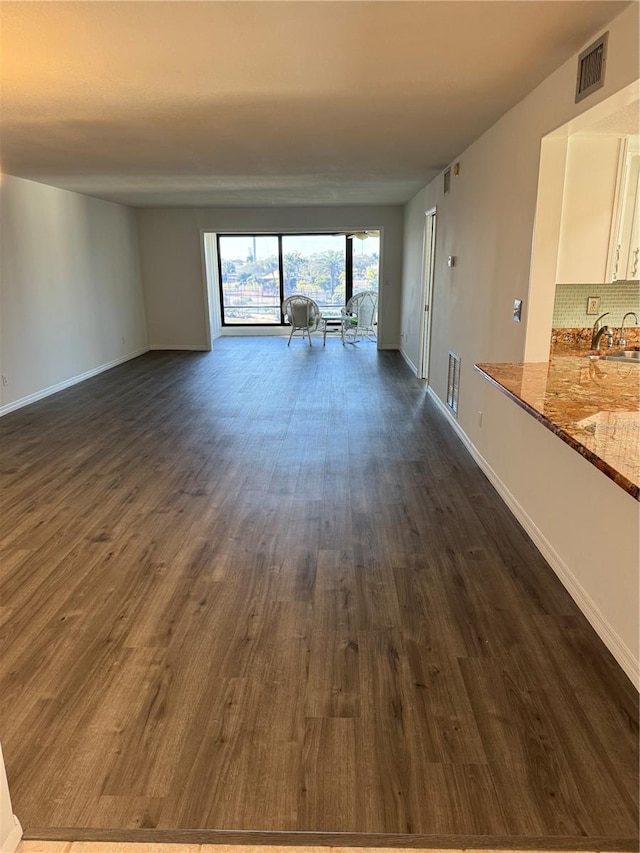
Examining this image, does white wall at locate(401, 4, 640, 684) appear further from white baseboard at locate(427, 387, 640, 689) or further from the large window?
the large window

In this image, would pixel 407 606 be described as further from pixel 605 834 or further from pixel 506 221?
pixel 506 221

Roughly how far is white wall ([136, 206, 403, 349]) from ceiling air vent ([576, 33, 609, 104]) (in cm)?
680

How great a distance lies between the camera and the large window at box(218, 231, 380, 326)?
11.6m

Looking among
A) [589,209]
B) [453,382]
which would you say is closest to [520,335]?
[589,209]

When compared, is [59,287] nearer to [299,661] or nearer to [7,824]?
[299,661]

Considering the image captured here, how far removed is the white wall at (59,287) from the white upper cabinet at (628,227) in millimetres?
5392

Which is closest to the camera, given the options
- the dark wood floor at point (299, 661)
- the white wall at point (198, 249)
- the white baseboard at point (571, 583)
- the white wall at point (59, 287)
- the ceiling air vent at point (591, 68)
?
the dark wood floor at point (299, 661)

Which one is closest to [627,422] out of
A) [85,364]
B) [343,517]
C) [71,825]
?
[343,517]

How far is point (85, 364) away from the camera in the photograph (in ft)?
24.2

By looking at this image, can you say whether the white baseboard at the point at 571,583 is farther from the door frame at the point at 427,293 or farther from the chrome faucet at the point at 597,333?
the door frame at the point at 427,293

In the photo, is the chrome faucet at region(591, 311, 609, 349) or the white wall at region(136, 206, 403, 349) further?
the white wall at region(136, 206, 403, 349)

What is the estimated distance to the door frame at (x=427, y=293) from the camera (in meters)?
6.57

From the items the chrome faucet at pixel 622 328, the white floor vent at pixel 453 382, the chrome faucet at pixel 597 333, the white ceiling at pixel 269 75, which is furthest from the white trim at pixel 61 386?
the chrome faucet at pixel 622 328

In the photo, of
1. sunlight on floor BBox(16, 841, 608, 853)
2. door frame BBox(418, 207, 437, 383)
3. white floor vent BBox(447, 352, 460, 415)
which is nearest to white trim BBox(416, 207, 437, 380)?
door frame BBox(418, 207, 437, 383)
